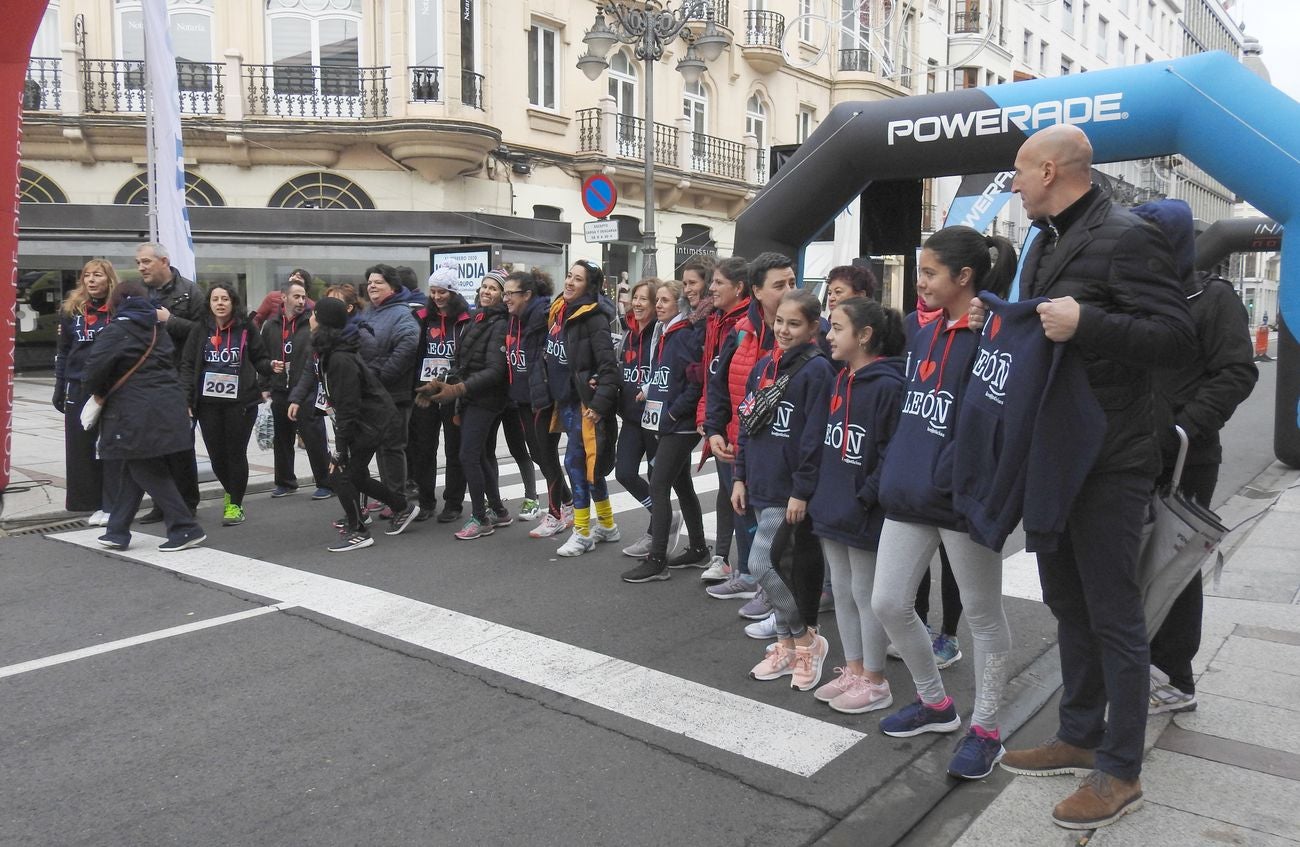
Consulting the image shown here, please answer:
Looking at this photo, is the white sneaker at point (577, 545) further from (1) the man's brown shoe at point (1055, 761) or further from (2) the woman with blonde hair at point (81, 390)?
(1) the man's brown shoe at point (1055, 761)

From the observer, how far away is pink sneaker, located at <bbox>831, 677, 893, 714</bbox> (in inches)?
161

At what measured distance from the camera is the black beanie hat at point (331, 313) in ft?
21.9

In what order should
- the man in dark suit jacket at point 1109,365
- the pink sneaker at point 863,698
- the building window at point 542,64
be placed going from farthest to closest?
1. the building window at point 542,64
2. the pink sneaker at point 863,698
3. the man in dark suit jacket at point 1109,365

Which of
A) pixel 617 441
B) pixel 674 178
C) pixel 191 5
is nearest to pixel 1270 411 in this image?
pixel 674 178

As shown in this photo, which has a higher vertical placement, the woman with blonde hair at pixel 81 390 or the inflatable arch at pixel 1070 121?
the inflatable arch at pixel 1070 121

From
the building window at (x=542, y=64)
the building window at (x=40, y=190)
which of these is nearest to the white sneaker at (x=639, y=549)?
the building window at (x=542, y=64)

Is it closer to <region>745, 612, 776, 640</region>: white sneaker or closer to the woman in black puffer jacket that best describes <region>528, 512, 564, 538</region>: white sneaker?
the woman in black puffer jacket

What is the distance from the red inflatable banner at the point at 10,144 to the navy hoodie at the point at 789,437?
457cm

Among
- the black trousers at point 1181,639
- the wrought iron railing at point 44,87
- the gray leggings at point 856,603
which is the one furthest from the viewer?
the wrought iron railing at point 44,87

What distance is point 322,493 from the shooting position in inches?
346

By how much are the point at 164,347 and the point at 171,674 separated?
3.05 m

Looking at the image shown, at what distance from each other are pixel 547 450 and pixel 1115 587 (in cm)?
459

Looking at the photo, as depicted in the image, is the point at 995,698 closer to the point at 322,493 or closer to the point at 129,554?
the point at 129,554

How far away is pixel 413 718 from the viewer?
4.02m
